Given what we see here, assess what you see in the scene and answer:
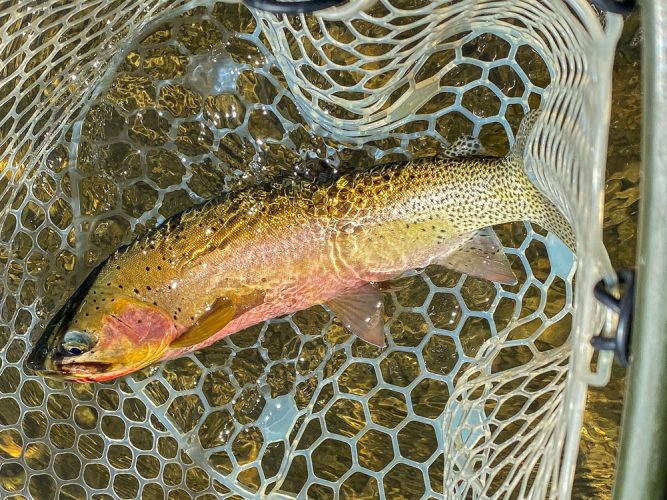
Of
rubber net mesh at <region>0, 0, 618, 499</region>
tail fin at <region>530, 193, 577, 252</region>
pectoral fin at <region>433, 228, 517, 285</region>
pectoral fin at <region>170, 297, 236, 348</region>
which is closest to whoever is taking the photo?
tail fin at <region>530, 193, 577, 252</region>

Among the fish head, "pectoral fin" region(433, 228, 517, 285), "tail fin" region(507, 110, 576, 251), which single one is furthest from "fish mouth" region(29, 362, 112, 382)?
"tail fin" region(507, 110, 576, 251)

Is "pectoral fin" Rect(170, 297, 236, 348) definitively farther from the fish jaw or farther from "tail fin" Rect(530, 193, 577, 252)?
"tail fin" Rect(530, 193, 577, 252)

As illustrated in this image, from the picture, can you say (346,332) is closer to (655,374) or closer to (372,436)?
(372,436)

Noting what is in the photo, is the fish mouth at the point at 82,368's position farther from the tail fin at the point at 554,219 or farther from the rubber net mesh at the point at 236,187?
the tail fin at the point at 554,219

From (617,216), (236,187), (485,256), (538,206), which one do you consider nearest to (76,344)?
(236,187)

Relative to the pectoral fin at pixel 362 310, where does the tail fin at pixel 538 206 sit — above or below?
above

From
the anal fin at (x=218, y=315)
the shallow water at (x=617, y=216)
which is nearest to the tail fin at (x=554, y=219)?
the shallow water at (x=617, y=216)

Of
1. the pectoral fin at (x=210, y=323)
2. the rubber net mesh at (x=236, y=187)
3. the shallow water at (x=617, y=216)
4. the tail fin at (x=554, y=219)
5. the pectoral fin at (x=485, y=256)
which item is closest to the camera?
the tail fin at (x=554, y=219)

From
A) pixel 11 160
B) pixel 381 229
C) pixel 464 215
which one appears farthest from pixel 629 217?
pixel 11 160
